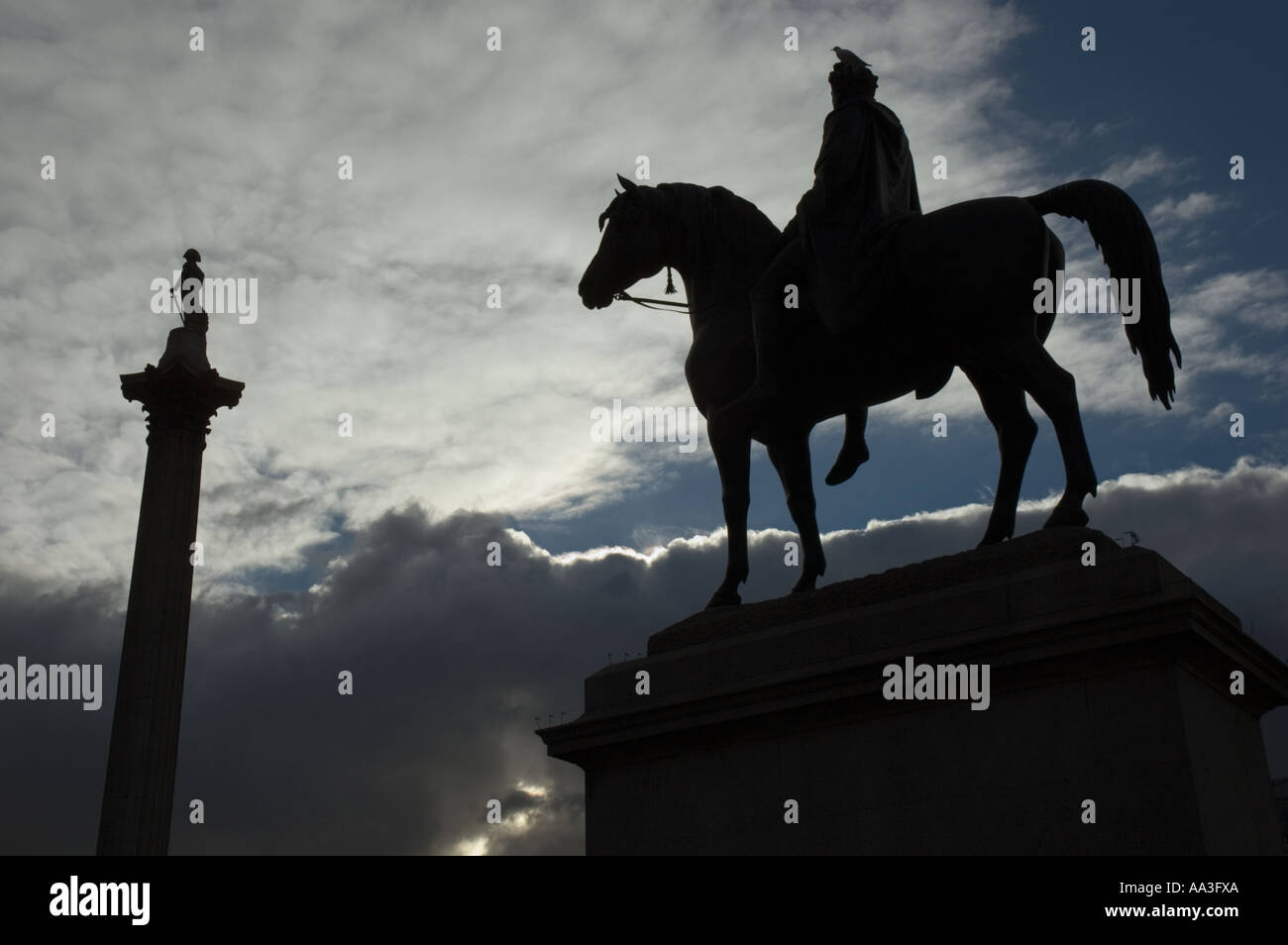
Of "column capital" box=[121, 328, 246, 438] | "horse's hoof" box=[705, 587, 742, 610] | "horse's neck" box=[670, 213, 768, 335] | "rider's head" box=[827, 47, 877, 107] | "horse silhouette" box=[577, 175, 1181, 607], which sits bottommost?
"horse's hoof" box=[705, 587, 742, 610]

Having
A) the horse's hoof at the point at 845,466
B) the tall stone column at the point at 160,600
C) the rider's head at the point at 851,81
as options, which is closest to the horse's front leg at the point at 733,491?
the horse's hoof at the point at 845,466

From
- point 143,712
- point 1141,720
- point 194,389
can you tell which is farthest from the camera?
point 194,389

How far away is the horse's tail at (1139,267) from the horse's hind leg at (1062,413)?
530mm

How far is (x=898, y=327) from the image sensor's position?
10.3 metres

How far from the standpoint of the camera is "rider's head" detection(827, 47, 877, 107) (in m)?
11.2

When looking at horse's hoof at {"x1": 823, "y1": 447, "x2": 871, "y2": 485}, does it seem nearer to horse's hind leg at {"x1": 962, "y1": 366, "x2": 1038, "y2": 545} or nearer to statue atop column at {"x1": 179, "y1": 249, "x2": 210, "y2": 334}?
horse's hind leg at {"x1": 962, "y1": 366, "x2": 1038, "y2": 545}

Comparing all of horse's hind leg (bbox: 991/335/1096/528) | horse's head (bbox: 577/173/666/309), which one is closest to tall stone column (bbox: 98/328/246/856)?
horse's head (bbox: 577/173/666/309)

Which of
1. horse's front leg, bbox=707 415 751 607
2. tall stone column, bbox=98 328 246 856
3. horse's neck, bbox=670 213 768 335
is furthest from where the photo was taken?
tall stone column, bbox=98 328 246 856

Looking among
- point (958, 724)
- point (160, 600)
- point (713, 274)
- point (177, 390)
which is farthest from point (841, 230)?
point (177, 390)

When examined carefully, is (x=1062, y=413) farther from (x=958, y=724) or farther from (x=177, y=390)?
(x=177, y=390)

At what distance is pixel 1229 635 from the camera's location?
8.69 meters
